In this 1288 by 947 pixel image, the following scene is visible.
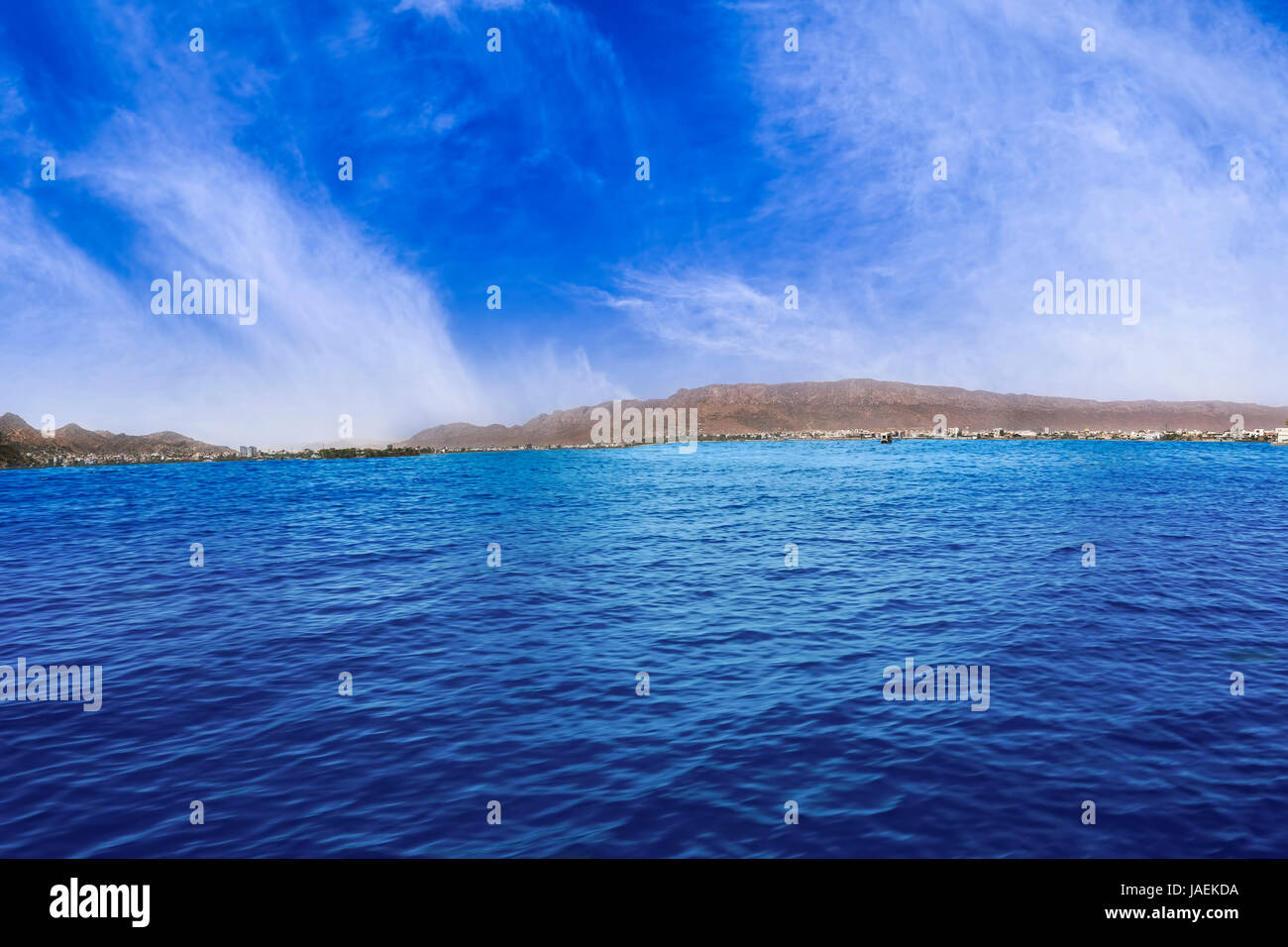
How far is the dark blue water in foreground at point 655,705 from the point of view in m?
10.5

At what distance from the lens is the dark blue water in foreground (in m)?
10.5

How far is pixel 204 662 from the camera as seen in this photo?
787 inches

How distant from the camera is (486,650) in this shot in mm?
20844

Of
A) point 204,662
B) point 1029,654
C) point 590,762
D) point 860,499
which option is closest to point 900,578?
point 1029,654

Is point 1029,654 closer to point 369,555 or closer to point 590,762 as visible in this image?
point 590,762

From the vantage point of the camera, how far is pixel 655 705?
15688 millimetres

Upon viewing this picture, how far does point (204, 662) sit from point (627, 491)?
7293cm
